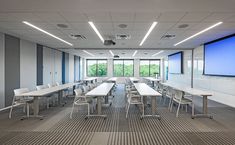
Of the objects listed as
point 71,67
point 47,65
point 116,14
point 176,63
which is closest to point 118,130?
point 116,14

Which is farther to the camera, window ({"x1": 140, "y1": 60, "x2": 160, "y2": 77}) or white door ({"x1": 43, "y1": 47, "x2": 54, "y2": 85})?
window ({"x1": 140, "y1": 60, "x2": 160, "y2": 77})

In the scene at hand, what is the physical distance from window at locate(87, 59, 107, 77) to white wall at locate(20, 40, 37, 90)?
11.7 meters

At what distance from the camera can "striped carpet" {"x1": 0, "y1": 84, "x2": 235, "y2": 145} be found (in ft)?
12.3

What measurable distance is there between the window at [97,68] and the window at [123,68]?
107 centimetres

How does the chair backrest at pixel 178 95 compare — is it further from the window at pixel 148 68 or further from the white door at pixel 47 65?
the window at pixel 148 68

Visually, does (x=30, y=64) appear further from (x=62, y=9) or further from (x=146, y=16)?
(x=146, y=16)

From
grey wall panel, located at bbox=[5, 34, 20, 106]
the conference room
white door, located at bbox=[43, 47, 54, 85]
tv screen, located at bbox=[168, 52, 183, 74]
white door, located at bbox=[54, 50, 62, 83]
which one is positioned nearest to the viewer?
the conference room

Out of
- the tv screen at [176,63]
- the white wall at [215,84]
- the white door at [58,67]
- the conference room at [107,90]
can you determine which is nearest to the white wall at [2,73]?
the conference room at [107,90]

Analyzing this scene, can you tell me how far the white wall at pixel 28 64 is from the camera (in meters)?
7.76

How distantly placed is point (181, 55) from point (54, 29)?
9392mm

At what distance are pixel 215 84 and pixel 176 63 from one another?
5889 mm

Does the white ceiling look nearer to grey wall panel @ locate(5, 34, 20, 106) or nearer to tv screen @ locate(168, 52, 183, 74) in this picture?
grey wall panel @ locate(5, 34, 20, 106)

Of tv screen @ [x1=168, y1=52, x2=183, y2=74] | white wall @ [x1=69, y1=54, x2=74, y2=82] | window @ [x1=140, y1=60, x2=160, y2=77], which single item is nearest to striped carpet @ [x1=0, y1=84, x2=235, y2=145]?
tv screen @ [x1=168, y1=52, x2=183, y2=74]

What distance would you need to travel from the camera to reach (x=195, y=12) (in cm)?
427
